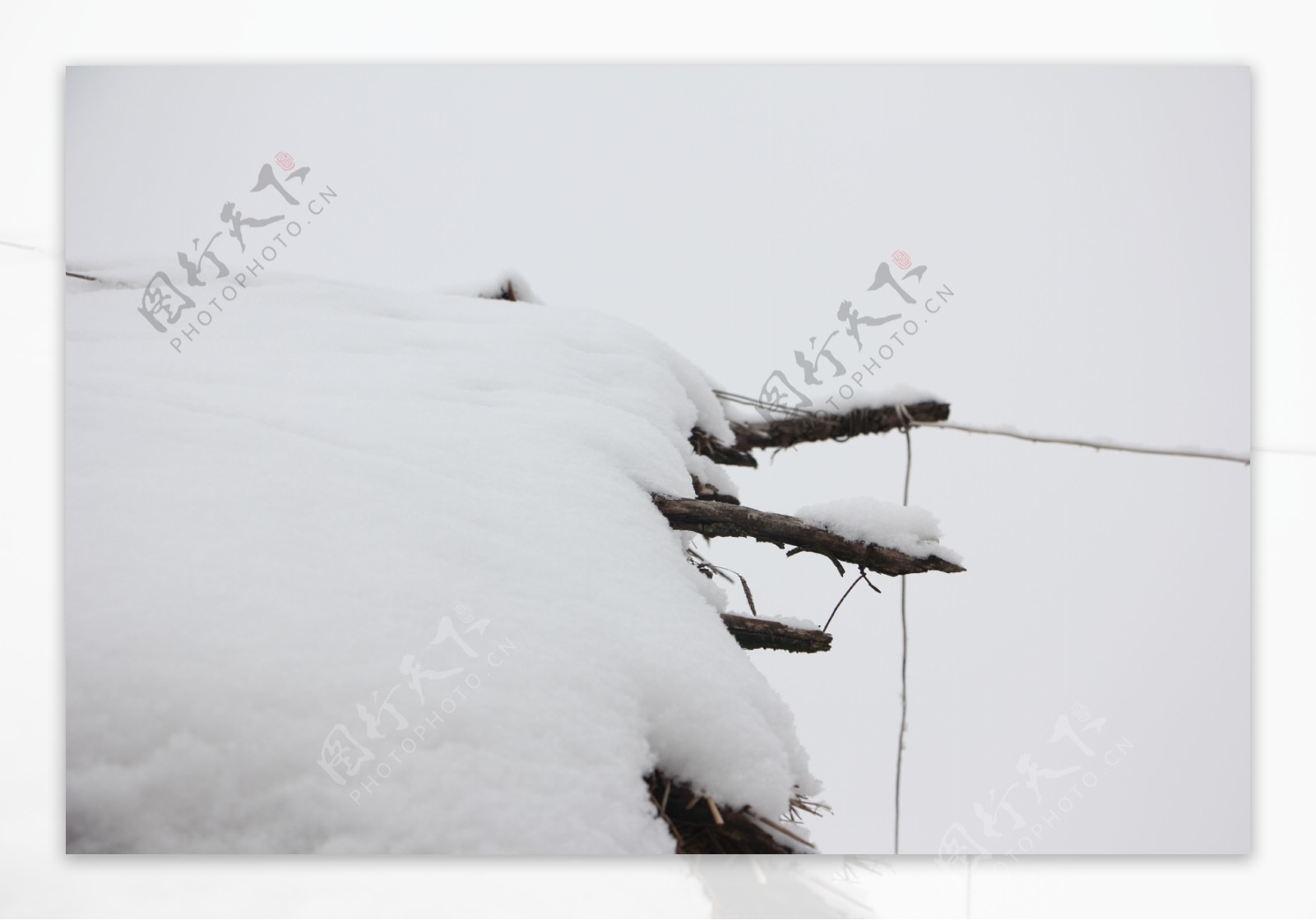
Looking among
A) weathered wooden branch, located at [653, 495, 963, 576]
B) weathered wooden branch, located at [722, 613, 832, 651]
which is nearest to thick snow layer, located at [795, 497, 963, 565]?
weathered wooden branch, located at [653, 495, 963, 576]

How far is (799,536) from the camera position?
1.03m

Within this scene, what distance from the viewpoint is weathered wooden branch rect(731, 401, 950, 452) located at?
4.70ft

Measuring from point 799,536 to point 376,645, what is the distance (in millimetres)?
500

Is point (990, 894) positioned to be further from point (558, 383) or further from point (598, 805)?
point (558, 383)

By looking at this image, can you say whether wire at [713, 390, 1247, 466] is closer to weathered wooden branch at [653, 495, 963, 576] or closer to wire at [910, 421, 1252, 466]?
wire at [910, 421, 1252, 466]

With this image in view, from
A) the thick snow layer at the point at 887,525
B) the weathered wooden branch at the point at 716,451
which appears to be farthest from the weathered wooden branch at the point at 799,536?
the weathered wooden branch at the point at 716,451

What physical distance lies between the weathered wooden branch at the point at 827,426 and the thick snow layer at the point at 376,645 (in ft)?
1.67

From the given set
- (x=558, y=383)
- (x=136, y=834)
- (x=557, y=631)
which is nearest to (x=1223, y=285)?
(x=558, y=383)

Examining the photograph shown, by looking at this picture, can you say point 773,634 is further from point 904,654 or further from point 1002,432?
point 1002,432

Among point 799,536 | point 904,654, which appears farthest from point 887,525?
point 904,654

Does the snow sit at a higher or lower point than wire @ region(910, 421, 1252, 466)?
higher

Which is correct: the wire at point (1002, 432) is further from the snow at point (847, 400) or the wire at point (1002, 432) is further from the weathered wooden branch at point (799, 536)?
the weathered wooden branch at point (799, 536)

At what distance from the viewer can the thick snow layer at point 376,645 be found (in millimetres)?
877

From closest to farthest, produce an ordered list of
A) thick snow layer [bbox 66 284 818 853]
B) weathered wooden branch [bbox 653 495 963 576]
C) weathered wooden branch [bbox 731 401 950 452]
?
thick snow layer [bbox 66 284 818 853] < weathered wooden branch [bbox 653 495 963 576] < weathered wooden branch [bbox 731 401 950 452]
